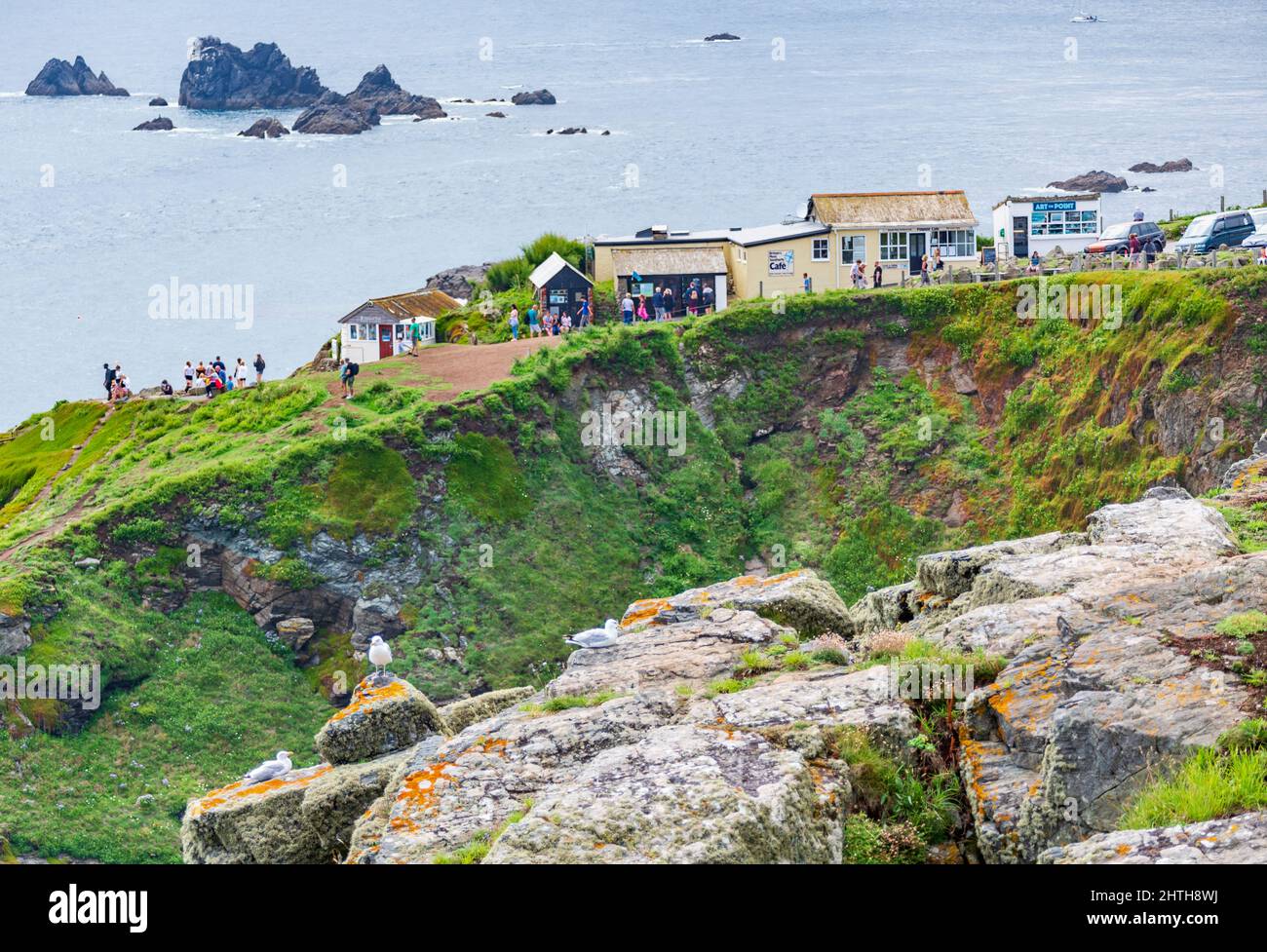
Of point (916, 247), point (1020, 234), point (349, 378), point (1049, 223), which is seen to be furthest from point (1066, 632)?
point (1049, 223)

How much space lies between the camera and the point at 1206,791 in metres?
14.6

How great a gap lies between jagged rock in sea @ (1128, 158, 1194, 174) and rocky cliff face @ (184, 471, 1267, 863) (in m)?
138

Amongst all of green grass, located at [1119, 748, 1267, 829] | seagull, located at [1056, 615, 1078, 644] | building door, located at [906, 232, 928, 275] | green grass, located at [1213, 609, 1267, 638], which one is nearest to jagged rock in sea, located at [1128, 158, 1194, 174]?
building door, located at [906, 232, 928, 275]

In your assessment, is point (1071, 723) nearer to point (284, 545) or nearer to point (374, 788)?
point (374, 788)

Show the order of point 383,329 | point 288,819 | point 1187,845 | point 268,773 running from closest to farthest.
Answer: point 1187,845 → point 288,819 → point 268,773 → point 383,329

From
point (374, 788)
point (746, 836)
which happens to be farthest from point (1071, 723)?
point (374, 788)

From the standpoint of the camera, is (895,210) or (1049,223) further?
(1049,223)

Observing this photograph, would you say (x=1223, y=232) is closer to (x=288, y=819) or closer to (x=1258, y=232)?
(x=1258, y=232)

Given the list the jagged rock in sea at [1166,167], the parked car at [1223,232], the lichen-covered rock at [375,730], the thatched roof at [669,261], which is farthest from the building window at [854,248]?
the jagged rock in sea at [1166,167]

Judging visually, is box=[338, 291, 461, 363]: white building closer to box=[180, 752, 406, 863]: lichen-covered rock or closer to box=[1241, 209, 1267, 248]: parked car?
box=[1241, 209, 1267, 248]: parked car

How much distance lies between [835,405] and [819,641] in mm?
45927

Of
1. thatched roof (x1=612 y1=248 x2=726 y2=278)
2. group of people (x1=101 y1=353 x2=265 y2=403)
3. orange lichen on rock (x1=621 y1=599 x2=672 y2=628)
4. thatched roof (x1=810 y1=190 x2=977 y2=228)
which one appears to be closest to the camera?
orange lichen on rock (x1=621 y1=599 x2=672 y2=628)

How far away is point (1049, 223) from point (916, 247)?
6.94 meters

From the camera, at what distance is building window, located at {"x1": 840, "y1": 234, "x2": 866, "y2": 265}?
75.2m
